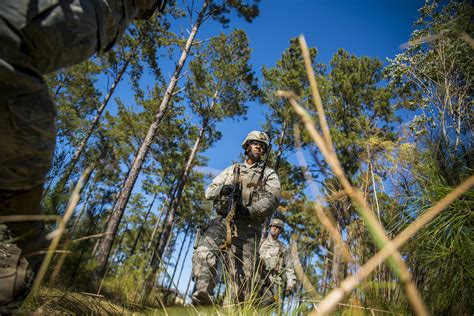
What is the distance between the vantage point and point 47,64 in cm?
100

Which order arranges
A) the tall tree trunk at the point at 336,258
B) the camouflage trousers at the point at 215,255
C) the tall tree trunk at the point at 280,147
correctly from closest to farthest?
the tall tree trunk at the point at 336,258
the camouflage trousers at the point at 215,255
the tall tree trunk at the point at 280,147

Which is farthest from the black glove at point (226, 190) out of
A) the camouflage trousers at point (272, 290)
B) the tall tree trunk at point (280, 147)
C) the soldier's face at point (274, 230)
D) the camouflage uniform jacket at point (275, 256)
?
the tall tree trunk at point (280, 147)

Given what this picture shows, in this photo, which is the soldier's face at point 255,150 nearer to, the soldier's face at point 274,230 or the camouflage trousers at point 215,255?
the camouflage trousers at point 215,255

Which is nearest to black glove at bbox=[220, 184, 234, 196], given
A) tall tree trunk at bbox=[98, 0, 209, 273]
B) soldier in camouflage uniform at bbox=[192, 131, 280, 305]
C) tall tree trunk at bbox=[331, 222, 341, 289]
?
soldier in camouflage uniform at bbox=[192, 131, 280, 305]

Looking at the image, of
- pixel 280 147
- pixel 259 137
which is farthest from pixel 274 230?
pixel 280 147

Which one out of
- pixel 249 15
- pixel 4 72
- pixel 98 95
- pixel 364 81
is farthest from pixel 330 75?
pixel 4 72

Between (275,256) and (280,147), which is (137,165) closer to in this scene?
(275,256)

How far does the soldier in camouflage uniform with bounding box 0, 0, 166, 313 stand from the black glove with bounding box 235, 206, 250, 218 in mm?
2253

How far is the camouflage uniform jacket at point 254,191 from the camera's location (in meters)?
3.24

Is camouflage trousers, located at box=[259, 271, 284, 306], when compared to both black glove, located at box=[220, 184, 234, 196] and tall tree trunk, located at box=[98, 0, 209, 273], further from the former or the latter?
tall tree trunk, located at box=[98, 0, 209, 273]

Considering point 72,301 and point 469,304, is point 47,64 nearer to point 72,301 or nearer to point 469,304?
point 72,301

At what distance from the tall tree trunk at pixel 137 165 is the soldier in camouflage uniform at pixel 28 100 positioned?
557 cm

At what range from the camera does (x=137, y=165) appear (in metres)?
7.83

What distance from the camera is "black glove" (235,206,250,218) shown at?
3.25 meters
